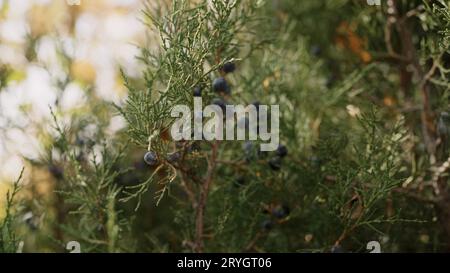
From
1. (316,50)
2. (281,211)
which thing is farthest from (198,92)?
(316,50)

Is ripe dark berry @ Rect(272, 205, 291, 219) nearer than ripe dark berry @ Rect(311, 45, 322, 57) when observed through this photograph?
Yes

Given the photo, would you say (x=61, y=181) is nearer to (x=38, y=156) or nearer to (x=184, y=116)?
(x=38, y=156)

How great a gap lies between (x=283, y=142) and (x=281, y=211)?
264 mm

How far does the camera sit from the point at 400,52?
83.3 inches

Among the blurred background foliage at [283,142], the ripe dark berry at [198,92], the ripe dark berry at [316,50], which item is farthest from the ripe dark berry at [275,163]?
the ripe dark berry at [316,50]

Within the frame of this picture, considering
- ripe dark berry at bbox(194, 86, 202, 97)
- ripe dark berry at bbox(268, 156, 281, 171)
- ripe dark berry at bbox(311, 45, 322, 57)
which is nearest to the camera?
ripe dark berry at bbox(194, 86, 202, 97)

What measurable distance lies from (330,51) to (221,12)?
1054 mm

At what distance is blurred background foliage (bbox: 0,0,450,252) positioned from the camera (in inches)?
56.7

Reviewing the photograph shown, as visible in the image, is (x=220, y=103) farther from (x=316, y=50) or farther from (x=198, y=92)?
(x=316, y=50)

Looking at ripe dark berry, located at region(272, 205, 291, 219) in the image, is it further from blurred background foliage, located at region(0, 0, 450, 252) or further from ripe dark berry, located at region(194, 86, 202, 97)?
ripe dark berry, located at region(194, 86, 202, 97)

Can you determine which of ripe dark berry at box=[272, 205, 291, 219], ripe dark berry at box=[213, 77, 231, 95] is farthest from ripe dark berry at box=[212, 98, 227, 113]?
ripe dark berry at box=[272, 205, 291, 219]

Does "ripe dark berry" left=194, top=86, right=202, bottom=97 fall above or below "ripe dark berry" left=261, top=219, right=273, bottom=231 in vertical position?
above

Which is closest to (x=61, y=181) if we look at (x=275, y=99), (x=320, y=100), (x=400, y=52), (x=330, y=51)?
(x=275, y=99)

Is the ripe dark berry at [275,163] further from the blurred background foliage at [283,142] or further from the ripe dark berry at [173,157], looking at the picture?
the ripe dark berry at [173,157]
